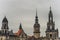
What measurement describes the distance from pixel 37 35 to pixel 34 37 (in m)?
3.24

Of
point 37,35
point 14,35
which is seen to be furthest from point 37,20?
point 14,35

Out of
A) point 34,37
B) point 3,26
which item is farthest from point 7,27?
point 34,37

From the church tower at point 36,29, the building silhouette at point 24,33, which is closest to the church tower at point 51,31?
the building silhouette at point 24,33

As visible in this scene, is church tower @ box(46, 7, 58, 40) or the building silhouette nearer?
the building silhouette

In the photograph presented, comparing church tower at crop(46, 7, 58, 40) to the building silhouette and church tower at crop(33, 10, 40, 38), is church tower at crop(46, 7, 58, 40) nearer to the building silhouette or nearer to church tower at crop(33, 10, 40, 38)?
the building silhouette

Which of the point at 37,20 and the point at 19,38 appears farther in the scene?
the point at 37,20

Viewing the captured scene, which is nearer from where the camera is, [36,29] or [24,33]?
[24,33]

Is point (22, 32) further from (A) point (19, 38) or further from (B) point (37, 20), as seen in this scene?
(B) point (37, 20)

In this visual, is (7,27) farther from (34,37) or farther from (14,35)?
(34,37)

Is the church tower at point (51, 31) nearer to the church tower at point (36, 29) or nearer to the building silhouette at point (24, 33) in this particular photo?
the building silhouette at point (24, 33)

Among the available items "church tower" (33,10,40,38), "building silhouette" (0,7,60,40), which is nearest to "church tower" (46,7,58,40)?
"building silhouette" (0,7,60,40)

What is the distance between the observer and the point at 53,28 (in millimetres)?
89500

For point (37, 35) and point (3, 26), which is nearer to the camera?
point (3, 26)

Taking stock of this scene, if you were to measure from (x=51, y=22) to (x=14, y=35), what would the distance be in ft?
37.7
